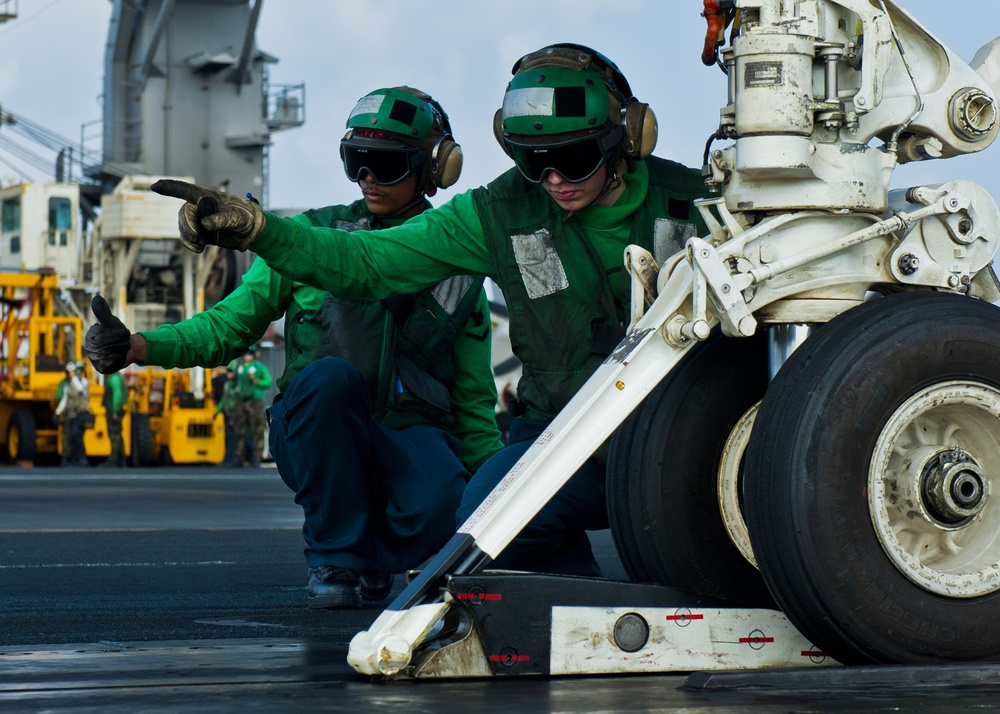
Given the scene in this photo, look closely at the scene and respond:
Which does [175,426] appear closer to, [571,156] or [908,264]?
[571,156]

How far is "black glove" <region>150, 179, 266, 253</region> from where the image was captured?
3.39 meters

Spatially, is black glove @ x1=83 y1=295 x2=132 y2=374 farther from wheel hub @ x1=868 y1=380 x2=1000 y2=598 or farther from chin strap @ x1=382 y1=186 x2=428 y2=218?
wheel hub @ x1=868 y1=380 x2=1000 y2=598

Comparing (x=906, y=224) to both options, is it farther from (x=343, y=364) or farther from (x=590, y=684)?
(x=343, y=364)

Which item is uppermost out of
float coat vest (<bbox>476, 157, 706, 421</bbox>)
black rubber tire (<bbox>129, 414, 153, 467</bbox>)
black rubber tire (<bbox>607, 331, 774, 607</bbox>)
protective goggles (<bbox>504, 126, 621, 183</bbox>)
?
protective goggles (<bbox>504, 126, 621, 183</bbox>)

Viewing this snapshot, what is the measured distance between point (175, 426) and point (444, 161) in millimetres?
19238

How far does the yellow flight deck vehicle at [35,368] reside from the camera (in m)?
23.0

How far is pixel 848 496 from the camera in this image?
3.02 m

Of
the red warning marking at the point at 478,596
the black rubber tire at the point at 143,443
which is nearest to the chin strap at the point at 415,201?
the red warning marking at the point at 478,596

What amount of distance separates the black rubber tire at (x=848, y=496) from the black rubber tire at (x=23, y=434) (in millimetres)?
21014

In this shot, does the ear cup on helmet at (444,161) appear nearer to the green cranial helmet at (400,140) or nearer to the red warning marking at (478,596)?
the green cranial helmet at (400,140)

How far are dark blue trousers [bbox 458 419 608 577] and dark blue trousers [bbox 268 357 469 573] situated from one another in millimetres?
735

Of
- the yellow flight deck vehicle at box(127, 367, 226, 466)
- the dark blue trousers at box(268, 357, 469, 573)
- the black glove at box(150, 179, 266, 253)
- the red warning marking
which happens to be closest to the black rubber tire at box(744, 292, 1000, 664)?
the red warning marking

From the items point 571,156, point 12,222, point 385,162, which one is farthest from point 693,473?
point 12,222

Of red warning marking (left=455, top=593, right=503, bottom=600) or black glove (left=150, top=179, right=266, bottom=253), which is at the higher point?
black glove (left=150, top=179, right=266, bottom=253)
